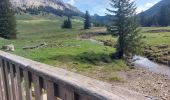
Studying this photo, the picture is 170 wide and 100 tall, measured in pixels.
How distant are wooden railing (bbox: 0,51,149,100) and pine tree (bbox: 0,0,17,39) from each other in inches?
2260

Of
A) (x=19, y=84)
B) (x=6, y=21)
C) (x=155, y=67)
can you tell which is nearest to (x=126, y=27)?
(x=155, y=67)

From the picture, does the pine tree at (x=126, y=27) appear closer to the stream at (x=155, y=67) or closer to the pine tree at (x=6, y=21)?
the stream at (x=155, y=67)

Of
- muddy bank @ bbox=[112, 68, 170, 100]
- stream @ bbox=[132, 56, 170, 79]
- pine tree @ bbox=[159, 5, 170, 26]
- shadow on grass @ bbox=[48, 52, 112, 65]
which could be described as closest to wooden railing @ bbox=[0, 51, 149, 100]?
muddy bank @ bbox=[112, 68, 170, 100]

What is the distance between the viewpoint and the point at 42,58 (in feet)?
125

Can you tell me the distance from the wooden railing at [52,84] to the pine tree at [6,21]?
188ft

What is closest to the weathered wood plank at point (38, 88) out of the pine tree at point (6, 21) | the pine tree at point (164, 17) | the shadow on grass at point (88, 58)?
the shadow on grass at point (88, 58)

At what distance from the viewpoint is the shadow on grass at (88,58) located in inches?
1621

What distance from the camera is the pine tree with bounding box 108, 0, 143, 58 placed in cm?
5284

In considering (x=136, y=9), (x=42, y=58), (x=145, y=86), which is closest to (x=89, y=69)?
(x=42, y=58)

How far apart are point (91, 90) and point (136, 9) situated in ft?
182

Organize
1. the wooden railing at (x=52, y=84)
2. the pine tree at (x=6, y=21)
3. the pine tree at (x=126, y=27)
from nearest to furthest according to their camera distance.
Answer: the wooden railing at (x=52, y=84) < the pine tree at (x=126, y=27) < the pine tree at (x=6, y=21)

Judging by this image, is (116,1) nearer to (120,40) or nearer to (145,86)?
(120,40)

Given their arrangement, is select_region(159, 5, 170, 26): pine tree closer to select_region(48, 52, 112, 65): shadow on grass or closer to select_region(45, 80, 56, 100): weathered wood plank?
select_region(48, 52, 112, 65): shadow on grass

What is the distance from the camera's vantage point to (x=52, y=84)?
289 cm
